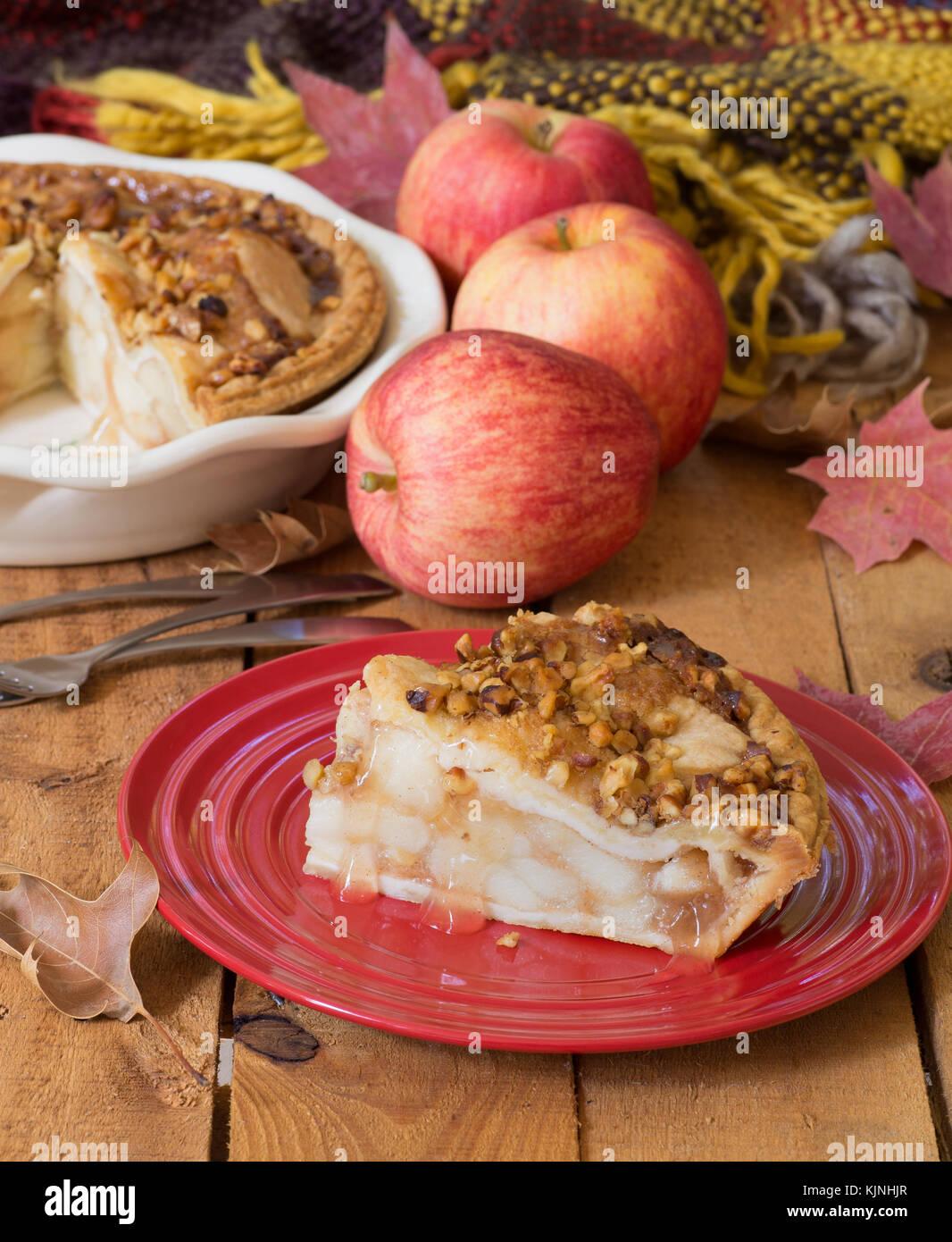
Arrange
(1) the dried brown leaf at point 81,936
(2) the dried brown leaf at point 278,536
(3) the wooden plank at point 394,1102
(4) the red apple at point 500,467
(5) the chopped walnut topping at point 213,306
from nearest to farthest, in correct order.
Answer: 1. (3) the wooden plank at point 394,1102
2. (1) the dried brown leaf at point 81,936
3. (4) the red apple at point 500,467
4. (2) the dried brown leaf at point 278,536
5. (5) the chopped walnut topping at point 213,306

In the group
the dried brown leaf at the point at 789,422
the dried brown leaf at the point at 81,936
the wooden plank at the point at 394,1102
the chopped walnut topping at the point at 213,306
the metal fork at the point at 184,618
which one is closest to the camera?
the wooden plank at the point at 394,1102

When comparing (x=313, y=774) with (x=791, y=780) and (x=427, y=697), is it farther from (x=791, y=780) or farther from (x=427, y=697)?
(x=791, y=780)

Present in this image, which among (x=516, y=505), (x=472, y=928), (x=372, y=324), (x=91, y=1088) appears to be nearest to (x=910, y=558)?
(x=516, y=505)

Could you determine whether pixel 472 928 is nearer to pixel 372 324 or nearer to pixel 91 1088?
pixel 91 1088

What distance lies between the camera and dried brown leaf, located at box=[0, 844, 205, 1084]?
130 centimetres

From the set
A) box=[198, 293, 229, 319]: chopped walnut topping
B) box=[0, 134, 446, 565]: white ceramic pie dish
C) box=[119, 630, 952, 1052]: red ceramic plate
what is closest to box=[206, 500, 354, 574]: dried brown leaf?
box=[0, 134, 446, 565]: white ceramic pie dish

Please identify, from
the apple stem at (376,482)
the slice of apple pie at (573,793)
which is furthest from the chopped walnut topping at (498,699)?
the apple stem at (376,482)

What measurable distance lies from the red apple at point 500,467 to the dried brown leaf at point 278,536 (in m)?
0.12

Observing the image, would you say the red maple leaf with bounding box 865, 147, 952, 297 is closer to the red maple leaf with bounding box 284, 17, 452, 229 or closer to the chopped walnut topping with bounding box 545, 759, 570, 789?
the red maple leaf with bounding box 284, 17, 452, 229

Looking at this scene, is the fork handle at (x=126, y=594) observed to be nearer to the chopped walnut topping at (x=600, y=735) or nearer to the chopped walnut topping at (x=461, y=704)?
the chopped walnut topping at (x=461, y=704)

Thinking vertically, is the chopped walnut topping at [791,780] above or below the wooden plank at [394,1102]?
above

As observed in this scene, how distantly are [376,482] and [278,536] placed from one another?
207 millimetres

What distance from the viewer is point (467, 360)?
1.92m

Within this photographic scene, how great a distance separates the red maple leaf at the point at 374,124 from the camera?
270cm
